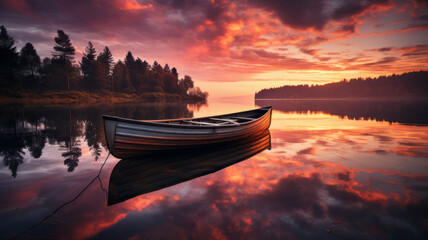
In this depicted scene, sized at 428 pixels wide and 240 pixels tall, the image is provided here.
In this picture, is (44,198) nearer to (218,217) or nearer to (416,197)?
(218,217)

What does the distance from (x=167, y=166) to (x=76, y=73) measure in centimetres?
9886

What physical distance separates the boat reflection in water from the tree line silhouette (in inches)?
2354

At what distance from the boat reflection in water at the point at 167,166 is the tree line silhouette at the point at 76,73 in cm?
5978

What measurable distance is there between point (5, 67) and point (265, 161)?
76016 mm

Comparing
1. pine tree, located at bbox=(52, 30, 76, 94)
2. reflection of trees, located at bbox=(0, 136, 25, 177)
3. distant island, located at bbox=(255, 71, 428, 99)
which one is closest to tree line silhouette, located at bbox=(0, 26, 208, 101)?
pine tree, located at bbox=(52, 30, 76, 94)

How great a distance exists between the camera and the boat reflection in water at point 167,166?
598cm

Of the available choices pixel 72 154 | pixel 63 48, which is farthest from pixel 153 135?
pixel 63 48

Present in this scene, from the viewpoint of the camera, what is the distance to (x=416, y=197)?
17.4ft

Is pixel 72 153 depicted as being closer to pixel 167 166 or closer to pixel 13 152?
pixel 13 152

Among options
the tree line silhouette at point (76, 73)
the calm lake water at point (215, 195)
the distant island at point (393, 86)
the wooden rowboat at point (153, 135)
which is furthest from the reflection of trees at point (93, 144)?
the distant island at point (393, 86)

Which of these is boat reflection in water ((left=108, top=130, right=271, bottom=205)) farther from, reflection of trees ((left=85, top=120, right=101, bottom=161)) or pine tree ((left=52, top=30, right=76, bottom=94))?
pine tree ((left=52, top=30, right=76, bottom=94))

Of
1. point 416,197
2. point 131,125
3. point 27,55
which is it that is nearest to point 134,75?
point 27,55

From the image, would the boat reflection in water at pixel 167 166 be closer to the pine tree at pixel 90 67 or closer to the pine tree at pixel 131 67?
the pine tree at pixel 90 67

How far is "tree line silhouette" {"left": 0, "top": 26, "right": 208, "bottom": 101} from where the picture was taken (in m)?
53.2
